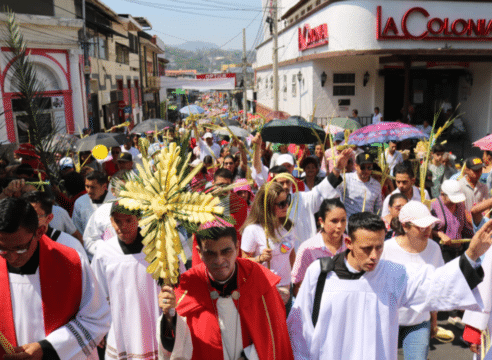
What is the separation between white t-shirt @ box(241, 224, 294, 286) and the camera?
389cm

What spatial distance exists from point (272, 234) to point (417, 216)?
1.22 metres

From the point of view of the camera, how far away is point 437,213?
482 centimetres

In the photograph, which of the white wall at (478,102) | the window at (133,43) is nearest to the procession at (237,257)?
the white wall at (478,102)

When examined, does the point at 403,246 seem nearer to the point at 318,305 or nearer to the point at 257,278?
the point at 318,305

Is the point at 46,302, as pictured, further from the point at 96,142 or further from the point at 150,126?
the point at 150,126

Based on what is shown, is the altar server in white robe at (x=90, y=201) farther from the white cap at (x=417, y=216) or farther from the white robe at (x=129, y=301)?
the white cap at (x=417, y=216)

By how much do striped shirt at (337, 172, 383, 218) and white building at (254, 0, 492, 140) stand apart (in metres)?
8.06

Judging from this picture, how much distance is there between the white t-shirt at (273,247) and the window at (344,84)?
14769mm

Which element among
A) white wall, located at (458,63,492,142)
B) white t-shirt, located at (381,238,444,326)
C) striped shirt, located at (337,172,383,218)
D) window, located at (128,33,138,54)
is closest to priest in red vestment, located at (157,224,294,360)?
white t-shirt, located at (381,238,444,326)

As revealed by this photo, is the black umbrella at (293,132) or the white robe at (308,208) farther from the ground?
the black umbrella at (293,132)

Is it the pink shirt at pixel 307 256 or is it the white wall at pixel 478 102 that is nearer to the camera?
the pink shirt at pixel 307 256

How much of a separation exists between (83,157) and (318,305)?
20.5ft

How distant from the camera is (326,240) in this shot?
3730mm

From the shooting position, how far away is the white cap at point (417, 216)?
3506mm
